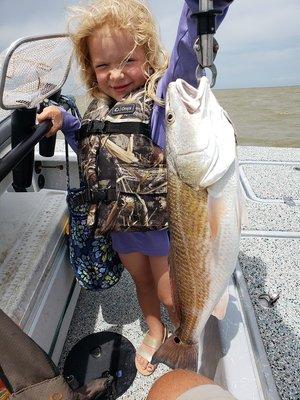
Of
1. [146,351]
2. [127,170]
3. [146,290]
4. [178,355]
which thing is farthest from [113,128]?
[146,351]

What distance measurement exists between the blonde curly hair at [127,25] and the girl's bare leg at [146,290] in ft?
2.88

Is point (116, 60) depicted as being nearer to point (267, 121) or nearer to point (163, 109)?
point (163, 109)

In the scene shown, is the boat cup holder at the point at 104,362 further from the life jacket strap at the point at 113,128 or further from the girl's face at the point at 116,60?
the girl's face at the point at 116,60

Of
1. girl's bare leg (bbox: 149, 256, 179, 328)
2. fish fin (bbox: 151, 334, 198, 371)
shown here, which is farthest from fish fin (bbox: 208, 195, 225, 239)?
girl's bare leg (bbox: 149, 256, 179, 328)

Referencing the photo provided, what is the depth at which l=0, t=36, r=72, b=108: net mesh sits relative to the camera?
1661mm

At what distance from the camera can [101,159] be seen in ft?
6.31

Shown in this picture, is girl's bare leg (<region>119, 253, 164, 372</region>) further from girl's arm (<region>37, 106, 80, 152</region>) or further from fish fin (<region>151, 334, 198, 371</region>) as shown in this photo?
girl's arm (<region>37, 106, 80, 152</region>)

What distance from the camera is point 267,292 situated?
7.53ft

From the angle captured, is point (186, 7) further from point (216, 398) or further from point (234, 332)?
point (234, 332)

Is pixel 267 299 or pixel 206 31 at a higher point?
pixel 206 31

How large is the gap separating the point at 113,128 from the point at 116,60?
0.32 m

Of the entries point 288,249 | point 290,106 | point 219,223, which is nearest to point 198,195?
point 219,223

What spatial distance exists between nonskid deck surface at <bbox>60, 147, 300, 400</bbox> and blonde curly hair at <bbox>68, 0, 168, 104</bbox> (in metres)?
1.34

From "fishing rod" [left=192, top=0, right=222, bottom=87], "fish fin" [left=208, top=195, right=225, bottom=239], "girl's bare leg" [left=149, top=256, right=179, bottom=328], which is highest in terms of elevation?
"fishing rod" [left=192, top=0, right=222, bottom=87]
